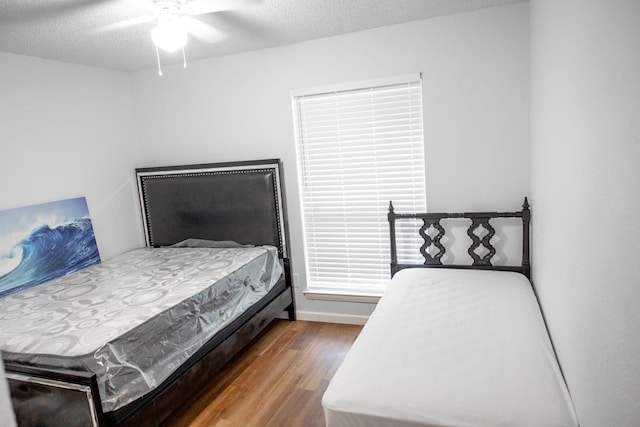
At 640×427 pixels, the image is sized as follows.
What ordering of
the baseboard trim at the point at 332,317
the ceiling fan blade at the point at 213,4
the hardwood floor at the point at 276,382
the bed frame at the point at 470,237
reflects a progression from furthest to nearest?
the baseboard trim at the point at 332,317
the bed frame at the point at 470,237
the hardwood floor at the point at 276,382
the ceiling fan blade at the point at 213,4

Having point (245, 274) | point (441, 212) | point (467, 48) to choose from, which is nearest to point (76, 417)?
point (245, 274)

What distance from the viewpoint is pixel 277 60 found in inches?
129

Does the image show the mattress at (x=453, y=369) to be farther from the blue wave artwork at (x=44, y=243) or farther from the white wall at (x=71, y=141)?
the white wall at (x=71, y=141)

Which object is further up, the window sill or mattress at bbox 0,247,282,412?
mattress at bbox 0,247,282,412

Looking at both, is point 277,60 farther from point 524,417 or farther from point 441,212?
point 524,417

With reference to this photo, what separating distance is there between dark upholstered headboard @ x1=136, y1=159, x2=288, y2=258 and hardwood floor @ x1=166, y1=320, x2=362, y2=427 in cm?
74

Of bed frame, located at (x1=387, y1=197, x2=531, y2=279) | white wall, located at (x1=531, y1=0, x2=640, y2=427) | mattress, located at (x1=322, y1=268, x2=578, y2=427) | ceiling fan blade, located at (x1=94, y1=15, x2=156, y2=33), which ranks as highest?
ceiling fan blade, located at (x1=94, y1=15, x2=156, y2=33)

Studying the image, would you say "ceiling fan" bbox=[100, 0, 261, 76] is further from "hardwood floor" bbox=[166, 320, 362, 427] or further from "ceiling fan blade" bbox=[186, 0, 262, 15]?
"hardwood floor" bbox=[166, 320, 362, 427]

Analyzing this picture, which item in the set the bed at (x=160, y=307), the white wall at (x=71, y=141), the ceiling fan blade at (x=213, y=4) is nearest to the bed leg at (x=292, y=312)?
the bed at (x=160, y=307)

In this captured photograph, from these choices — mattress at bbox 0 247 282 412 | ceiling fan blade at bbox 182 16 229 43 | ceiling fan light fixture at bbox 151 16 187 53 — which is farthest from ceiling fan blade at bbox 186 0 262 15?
mattress at bbox 0 247 282 412

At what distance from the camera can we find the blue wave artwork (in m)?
2.79

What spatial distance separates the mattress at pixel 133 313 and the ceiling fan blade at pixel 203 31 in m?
1.61

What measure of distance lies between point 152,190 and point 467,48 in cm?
292

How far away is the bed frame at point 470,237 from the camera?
2707 mm
